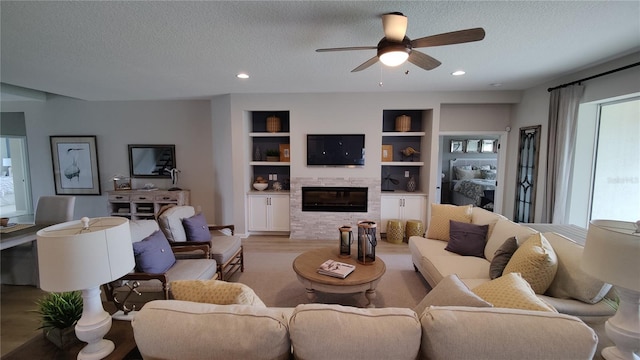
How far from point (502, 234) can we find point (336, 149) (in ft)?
9.19

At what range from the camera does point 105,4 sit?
1859 mm

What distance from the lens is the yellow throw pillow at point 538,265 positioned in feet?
6.10

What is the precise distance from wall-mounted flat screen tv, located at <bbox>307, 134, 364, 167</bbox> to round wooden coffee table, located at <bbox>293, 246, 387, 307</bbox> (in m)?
2.27

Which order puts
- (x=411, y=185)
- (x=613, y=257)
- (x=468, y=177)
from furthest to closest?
(x=468, y=177) < (x=411, y=185) < (x=613, y=257)

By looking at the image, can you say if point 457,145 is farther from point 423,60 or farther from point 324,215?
point 423,60

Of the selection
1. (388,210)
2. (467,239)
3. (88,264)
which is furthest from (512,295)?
(388,210)

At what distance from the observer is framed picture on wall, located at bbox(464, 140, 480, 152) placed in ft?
22.6

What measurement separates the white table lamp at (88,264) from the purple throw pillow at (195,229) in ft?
5.48

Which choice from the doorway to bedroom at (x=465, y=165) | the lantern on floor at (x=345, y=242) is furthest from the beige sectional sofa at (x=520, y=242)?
the doorway to bedroom at (x=465, y=165)

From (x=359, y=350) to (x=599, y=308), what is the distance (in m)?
1.77

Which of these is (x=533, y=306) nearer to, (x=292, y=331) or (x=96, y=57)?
(x=292, y=331)

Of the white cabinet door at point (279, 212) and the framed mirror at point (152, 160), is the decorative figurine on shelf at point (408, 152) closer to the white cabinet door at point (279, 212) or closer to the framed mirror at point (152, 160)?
the white cabinet door at point (279, 212)

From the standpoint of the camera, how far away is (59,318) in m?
1.32

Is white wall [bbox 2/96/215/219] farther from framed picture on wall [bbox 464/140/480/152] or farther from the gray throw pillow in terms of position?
framed picture on wall [bbox 464/140/480/152]
